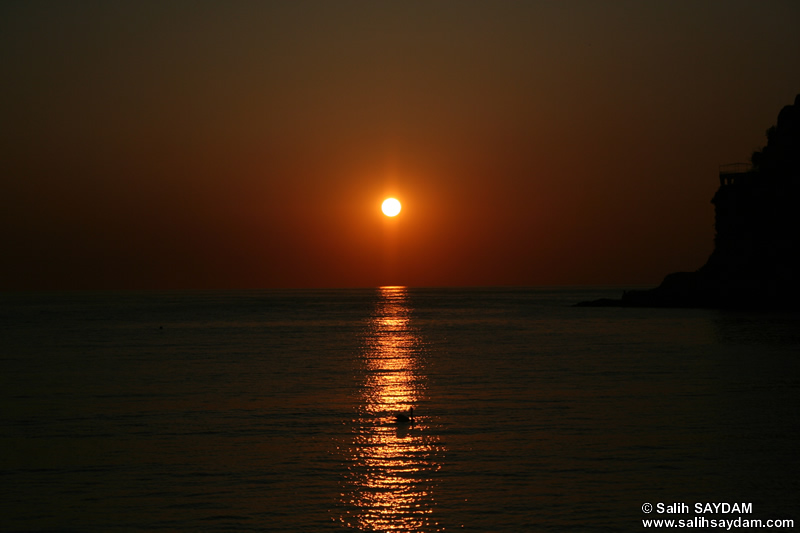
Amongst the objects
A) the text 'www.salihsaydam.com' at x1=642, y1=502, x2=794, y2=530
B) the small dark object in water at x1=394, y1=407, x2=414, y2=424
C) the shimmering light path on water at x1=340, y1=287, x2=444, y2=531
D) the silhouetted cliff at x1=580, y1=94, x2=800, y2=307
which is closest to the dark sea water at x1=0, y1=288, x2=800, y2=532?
the shimmering light path on water at x1=340, y1=287, x2=444, y2=531

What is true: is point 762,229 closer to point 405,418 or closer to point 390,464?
point 405,418

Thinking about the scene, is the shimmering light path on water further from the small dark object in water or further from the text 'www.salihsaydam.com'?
the text 'www.salihsaydam.com'

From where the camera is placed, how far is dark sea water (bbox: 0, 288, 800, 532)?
1844 centimetres

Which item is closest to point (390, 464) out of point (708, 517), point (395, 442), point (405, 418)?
point (395, 442)

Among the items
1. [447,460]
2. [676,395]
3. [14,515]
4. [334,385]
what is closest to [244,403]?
[334,385]

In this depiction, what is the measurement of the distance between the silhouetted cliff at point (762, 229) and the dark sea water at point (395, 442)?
63.1 m

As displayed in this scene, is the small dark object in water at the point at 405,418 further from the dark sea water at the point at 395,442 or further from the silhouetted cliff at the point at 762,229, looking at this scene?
the silhouetted cliff at the point at 762,229

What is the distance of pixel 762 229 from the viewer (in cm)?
11400

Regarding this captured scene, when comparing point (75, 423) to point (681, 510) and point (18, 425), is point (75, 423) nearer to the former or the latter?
point (18, 425)

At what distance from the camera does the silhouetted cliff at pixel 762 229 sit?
11125 centimetres

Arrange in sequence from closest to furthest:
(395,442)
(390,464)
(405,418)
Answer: (390,464) < (395,442) < (405,418)

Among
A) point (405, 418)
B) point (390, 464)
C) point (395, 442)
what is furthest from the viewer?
point (405, 418)

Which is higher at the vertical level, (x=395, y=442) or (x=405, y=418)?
(x=405, y=418)

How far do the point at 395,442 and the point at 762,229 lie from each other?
103 meters
